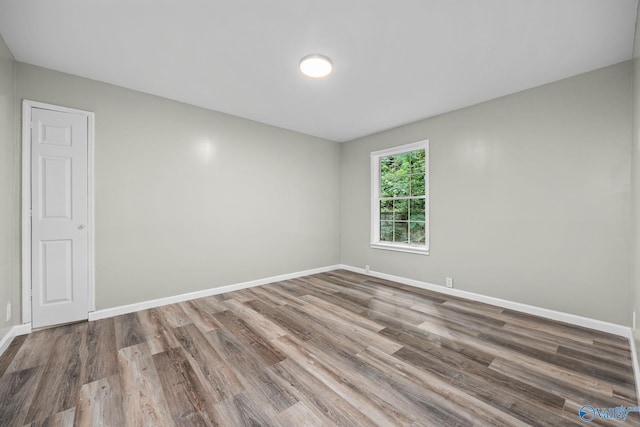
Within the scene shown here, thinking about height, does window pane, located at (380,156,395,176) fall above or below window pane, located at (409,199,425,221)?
above

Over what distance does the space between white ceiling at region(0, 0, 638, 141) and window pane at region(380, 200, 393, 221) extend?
1.88 meters

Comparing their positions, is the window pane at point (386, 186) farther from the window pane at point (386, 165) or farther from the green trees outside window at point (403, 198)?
the window pane at point (386, 165)

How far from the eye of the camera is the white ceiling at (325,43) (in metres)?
1.88

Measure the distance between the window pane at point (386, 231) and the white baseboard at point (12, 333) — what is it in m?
4.60

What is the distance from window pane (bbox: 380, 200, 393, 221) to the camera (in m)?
4.63

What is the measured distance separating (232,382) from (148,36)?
2779 millimetres

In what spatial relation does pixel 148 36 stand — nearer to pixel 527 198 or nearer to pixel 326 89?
pixel 326 89

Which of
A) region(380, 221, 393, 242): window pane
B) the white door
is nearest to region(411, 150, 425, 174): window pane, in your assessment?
region(380, 221, 393, 242): window pane

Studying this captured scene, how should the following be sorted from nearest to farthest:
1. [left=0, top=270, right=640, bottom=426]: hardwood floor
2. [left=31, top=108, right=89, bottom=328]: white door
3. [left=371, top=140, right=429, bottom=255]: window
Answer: [left=0, top=270, right=640, bottom=426]: hardwood floor
[left=31, top=108, right=89, bottom=328]: white door
[left=371, top=140, right=429, bottom=255]: window

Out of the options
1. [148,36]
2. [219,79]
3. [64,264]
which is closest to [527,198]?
[219,79]

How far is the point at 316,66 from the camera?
2533 mm

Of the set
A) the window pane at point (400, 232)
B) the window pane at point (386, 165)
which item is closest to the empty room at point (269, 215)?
the window pane at point (400, 232)

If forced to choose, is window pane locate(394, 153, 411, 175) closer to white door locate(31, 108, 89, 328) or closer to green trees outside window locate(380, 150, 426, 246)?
green trees outside window locate(380, 150, 426, 246)

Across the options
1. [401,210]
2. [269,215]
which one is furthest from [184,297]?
[401,210]
